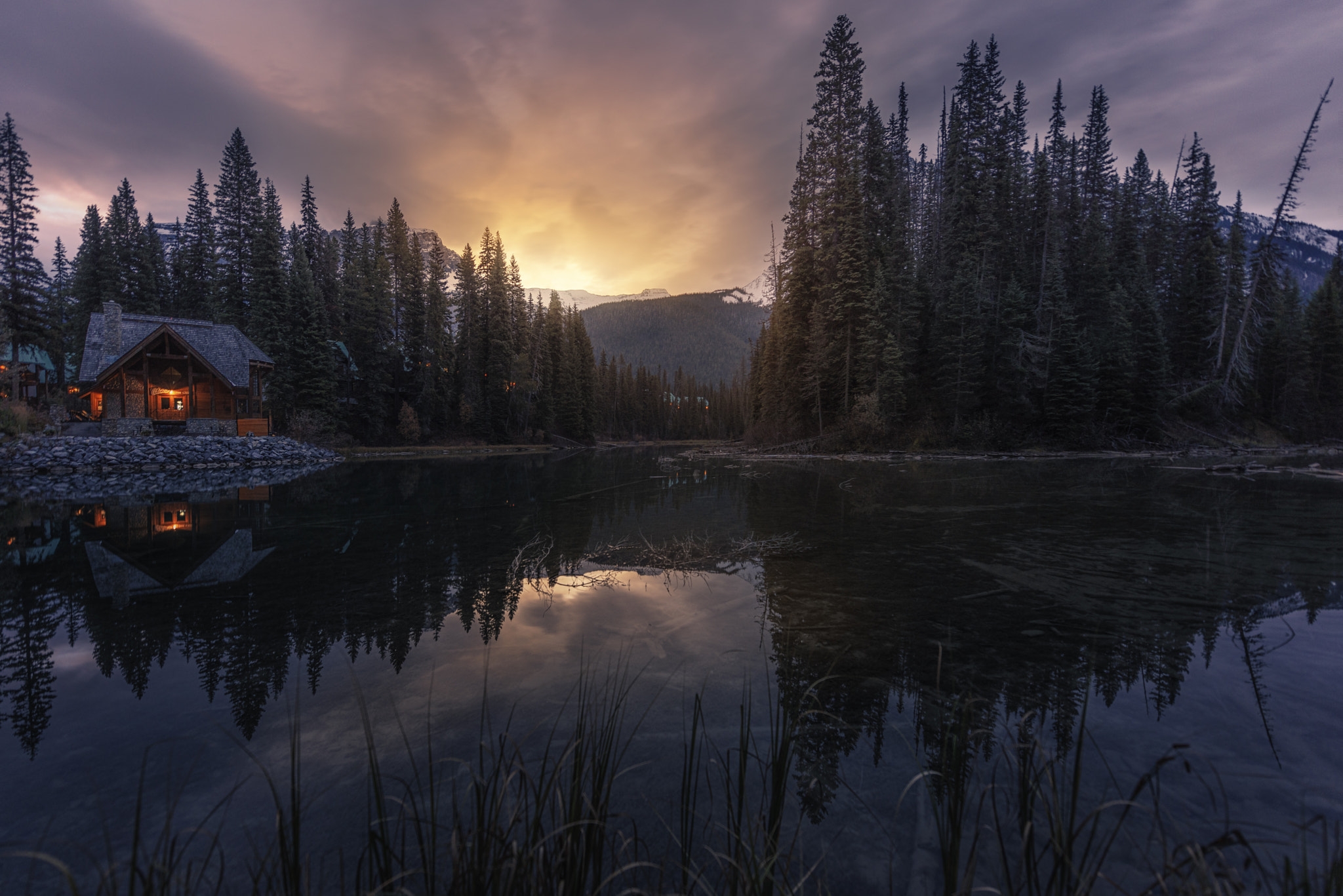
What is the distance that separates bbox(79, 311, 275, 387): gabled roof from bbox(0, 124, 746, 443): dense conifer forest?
3.76 metres

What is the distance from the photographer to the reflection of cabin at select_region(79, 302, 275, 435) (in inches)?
1352

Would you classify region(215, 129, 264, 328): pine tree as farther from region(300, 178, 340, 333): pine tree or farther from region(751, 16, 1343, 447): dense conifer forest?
region(751, 16, 1343, 447): dense conifer forest

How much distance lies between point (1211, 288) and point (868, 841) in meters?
58.4

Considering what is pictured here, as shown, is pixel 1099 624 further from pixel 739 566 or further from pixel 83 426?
pixel 83 426

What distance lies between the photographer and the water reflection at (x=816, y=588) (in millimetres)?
4855

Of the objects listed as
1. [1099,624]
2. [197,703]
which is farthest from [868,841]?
[197,703]

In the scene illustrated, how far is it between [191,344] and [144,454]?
10.5 metres

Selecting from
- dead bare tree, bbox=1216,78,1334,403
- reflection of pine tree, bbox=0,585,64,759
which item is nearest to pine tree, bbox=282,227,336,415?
reflection of pine tree, bbox=0,585,64,759

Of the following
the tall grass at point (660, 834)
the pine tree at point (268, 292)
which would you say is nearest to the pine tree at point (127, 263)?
the pine tree at point (268, 292)

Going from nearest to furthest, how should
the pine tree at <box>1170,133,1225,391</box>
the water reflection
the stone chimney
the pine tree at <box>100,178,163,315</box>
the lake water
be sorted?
the lake water
the water reflection
the stone chimney
the pine tree at <box>1170,133,1225,391</box>
the pine tree at <box>100,178,163,315</box>

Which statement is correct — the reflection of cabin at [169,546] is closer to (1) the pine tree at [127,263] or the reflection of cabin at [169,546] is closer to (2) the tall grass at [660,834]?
(2) the tall grass at [660,834]

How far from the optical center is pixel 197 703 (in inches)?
187

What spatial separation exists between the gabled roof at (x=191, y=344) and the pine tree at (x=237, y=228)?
26.6 ft

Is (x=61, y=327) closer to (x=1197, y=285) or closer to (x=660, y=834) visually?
(x=660, y=834)
